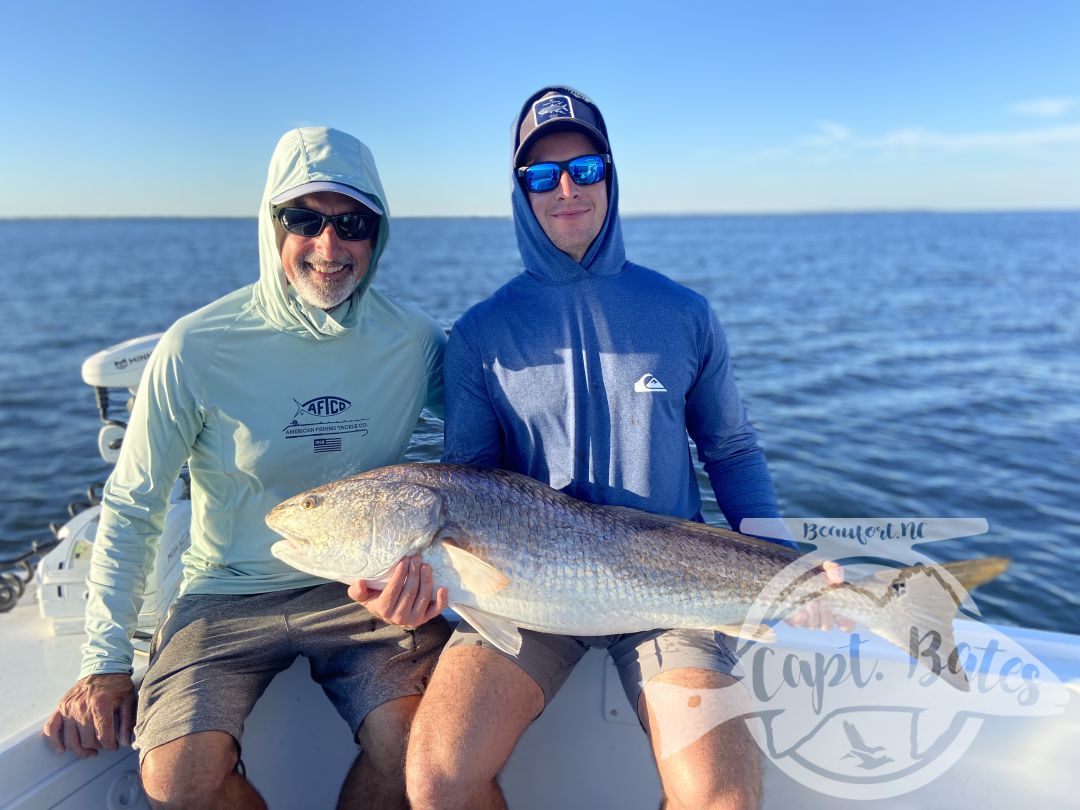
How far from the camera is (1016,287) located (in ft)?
84.1

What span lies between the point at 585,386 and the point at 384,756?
1529mm

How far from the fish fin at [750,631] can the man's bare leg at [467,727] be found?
695mm

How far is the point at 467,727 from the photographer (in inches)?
96.0

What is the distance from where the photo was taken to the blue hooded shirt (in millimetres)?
2992

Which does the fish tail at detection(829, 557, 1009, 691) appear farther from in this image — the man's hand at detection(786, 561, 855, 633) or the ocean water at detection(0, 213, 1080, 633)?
the ocean water at detection(0, 213, 1080, 633)

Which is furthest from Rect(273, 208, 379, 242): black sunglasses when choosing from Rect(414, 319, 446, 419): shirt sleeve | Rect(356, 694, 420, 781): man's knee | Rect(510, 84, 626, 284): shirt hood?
Rect(356, 694, 420, 781): man's knee

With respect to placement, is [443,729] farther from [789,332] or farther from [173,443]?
[789,332]

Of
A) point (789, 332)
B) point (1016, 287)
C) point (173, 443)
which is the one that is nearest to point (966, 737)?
point (173, 443)

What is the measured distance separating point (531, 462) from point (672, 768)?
1.25m

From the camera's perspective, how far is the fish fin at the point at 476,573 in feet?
8.64

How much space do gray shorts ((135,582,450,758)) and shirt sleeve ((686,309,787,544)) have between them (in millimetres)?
1339

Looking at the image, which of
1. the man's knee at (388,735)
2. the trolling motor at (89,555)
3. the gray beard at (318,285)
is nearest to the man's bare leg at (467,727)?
the man's knee at (388,735)

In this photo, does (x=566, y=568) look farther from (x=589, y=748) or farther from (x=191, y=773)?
(x=191, y=773)

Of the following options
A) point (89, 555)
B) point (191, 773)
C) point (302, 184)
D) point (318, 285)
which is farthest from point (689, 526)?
point (89, 555)
